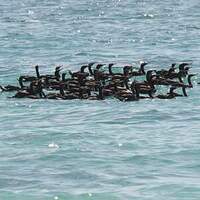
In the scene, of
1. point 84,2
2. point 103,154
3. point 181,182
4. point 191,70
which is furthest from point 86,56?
point 84,2

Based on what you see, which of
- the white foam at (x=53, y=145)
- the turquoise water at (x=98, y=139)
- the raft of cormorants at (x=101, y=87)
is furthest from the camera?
the raft of cormorants at (x=101, y=87)

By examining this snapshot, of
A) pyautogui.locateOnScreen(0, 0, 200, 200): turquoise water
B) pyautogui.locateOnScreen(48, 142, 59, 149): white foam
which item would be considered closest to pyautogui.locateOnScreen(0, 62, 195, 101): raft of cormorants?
pyautogui.locateOnScreen(0, 0, 200, 200): turquoise water

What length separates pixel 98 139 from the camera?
25.8 metres

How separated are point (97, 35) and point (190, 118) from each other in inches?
1416

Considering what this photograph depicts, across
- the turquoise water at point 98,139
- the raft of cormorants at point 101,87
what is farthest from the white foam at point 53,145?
the raft of cormorants at point 101,87

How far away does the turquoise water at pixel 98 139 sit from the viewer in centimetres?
2045

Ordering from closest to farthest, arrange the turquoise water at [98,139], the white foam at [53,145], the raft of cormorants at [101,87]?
the turquoise water at [98,139] < the white foam at [53,145] < the raft of cormorants at [101,87]

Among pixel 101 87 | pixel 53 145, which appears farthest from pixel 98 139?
pixel 101 87

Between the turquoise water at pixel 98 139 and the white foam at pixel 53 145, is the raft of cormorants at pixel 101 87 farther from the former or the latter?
the white foam at pixel 53 145

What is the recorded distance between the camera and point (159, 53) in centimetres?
5075

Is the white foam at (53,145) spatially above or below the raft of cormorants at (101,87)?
above

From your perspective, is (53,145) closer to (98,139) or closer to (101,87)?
(98,139)

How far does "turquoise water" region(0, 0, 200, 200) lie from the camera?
2045 centimetres

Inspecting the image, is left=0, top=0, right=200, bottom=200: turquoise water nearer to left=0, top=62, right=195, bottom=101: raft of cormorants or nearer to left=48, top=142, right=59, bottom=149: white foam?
left=48, top=142, right=59, bottom=149: white foam
